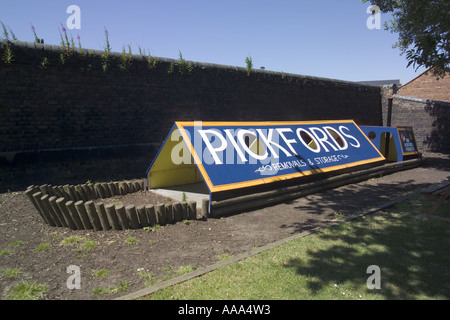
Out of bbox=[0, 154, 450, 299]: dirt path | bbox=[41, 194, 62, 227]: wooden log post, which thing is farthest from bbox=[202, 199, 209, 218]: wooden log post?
bbox=[41, 194, 62, 227]: wooden log post

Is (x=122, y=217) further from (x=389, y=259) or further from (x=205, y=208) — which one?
(x=389, y=259)

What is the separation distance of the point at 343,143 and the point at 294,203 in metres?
3.98

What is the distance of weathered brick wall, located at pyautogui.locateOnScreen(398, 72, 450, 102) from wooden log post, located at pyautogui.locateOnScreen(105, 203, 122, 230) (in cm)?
2326

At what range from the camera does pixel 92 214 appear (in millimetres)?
4961

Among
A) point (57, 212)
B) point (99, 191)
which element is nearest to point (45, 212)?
point (57, 212)

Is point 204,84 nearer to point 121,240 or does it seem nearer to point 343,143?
point 343,143

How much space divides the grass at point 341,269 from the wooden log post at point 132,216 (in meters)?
1.96

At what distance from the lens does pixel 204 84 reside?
420 inches

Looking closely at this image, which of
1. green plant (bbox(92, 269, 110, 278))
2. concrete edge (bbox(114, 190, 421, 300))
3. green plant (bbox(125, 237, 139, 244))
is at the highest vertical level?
green plant (bbox(125, 237, 139, 244))

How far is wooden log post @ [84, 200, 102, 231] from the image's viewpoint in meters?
4.92

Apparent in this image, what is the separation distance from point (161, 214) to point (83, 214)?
1.28 meters

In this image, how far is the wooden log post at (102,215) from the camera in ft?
16.2

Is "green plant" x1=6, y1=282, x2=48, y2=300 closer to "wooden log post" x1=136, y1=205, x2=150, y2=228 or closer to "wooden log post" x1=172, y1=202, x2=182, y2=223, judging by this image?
"wooden log post" x1=136, y1=205, x2=150, y2=228

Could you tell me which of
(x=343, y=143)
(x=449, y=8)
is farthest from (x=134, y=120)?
(x=449, y=8)
